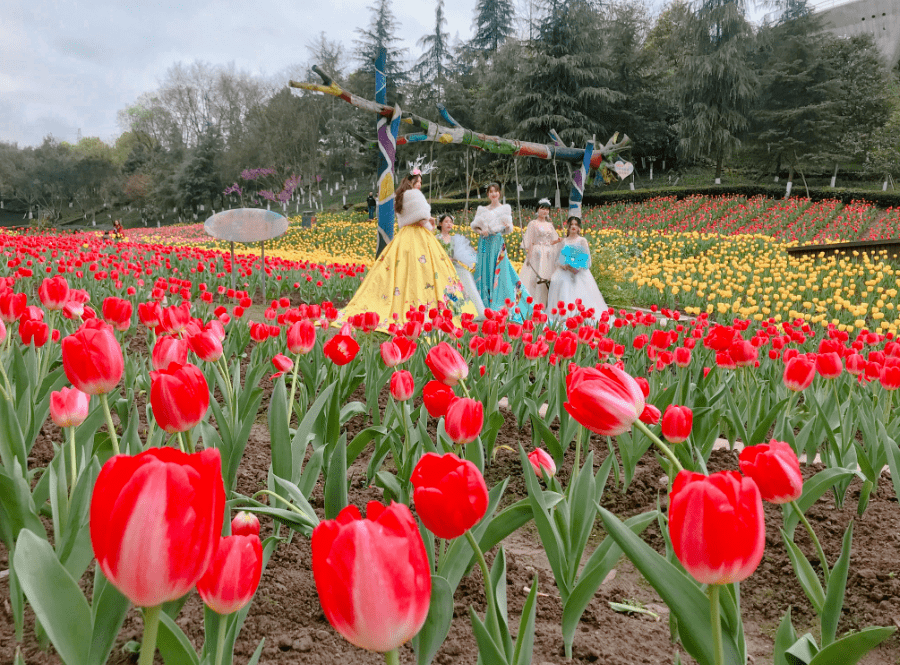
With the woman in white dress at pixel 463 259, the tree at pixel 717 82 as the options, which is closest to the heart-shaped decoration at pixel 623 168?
the woman in white dress at pixel 463 259

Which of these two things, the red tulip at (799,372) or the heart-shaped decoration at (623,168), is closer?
the red tulip at (799,372)

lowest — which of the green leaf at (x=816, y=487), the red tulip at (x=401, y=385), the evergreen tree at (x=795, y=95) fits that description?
the green leaf at (x=816, y=487)

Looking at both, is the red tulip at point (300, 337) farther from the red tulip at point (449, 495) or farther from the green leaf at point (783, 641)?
the green leaf at point (783, 641)

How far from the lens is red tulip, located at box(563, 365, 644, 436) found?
953 millimetres

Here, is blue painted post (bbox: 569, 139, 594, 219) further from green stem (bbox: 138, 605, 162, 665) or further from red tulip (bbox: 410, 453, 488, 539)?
green stem (bbox: 138, 605, 162, 665)

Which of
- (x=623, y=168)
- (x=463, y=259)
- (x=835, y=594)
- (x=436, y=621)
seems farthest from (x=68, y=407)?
(x=623, y=168)

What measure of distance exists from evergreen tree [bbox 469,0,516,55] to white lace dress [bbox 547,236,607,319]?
37.2 meters

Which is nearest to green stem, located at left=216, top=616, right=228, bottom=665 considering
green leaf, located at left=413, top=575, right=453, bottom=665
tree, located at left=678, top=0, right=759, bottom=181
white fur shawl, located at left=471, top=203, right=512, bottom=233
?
green leaf, located at left=413, top=575, right=453, bottom=665

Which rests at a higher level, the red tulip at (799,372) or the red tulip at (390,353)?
the red tulip at (390,353)

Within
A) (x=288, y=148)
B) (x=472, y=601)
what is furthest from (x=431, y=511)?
(x=288, y=148)

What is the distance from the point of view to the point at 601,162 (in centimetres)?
1108

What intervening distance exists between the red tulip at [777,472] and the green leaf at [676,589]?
0.26 m

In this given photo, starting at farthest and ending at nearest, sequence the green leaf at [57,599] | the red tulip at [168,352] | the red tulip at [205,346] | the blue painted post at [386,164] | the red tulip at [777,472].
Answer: the blue painted post at [386,164] → the red tulip at [205,346] → the red tulip at [168,352] → the red tulip at [777,472] → the green leaf at [57,599]

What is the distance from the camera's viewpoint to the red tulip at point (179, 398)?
3.56 ft
